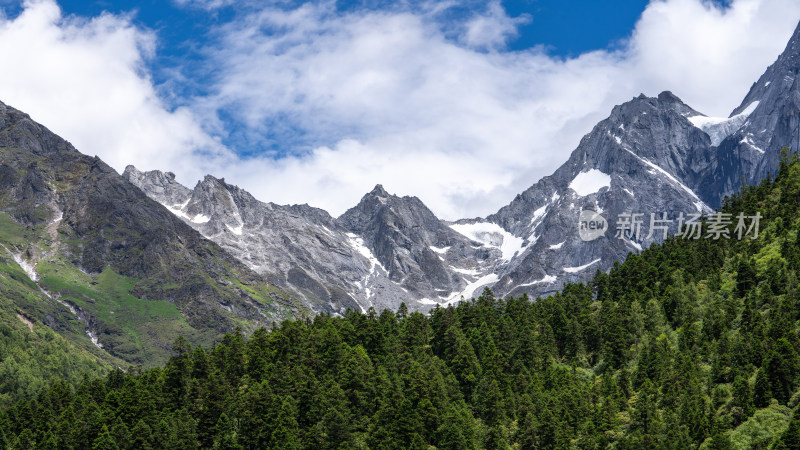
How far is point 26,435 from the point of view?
14200cm

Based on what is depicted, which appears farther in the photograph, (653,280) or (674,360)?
(653,280)

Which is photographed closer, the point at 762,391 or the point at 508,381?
the point at 762,391

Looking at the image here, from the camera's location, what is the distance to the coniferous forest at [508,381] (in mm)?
125938

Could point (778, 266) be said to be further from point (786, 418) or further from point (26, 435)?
point (26, 435)

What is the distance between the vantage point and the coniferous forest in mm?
125938

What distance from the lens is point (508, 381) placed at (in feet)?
495

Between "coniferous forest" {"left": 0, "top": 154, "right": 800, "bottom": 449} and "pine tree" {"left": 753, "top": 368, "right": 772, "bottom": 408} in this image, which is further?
"coniferous forest" {"left": 0, "top": 154, "right": 800, "bottom": 449}

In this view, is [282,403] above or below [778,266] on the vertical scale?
below

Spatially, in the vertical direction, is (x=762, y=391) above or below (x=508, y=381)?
below

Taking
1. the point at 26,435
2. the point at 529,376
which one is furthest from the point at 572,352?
the point at 26,435

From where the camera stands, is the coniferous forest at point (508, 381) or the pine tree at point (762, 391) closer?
the pine tree at point (762, 391)

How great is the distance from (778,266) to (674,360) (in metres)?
35.2

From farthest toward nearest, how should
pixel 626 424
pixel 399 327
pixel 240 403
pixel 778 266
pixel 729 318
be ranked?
pixel 399 327 < pixel 778 266 < pixel 729 318 < pixel 240 403 < pixel 626 424

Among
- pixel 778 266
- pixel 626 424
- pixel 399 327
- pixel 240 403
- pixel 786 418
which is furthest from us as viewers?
pixel 399 327
